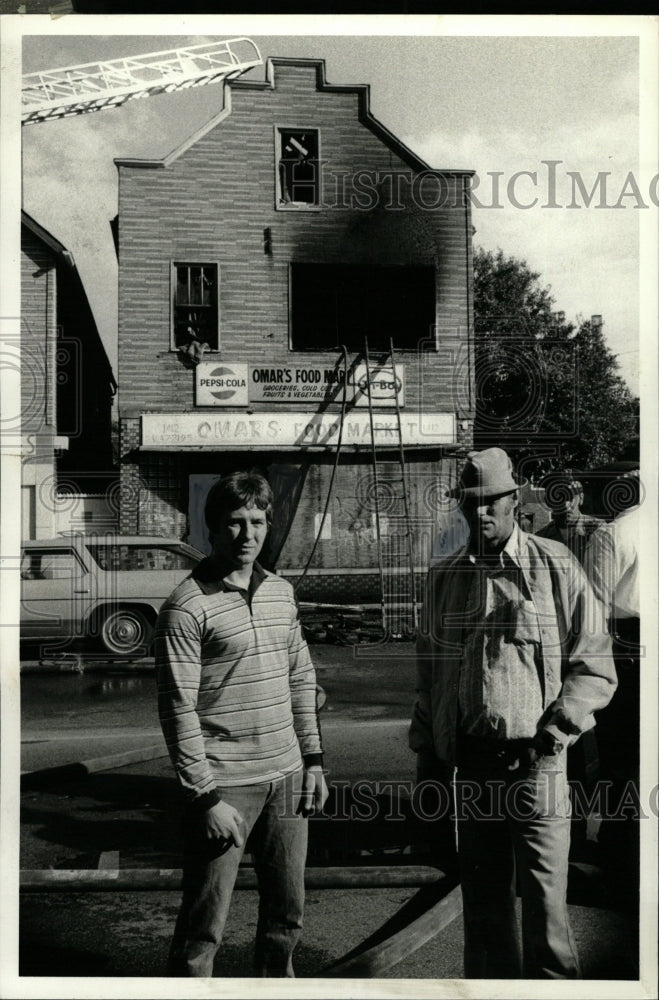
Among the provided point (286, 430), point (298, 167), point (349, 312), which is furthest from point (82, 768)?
point (298, 167)

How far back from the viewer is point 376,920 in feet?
10.2

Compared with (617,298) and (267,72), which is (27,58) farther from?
(617,298)

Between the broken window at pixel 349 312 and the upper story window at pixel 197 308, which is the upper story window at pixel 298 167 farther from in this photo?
the upper story window at pixel 197 308

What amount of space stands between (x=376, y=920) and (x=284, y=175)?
9.26 feet

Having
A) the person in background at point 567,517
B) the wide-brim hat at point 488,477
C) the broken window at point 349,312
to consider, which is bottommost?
the person in background at point 567,517

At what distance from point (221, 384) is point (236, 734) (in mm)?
1293

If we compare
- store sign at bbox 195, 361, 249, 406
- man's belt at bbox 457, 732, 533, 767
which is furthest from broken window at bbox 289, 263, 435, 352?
man's belt at bbox 457, 732, 533, 767

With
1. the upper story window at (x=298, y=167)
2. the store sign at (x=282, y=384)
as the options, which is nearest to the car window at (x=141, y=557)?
the store sign at (x=282, y=384)

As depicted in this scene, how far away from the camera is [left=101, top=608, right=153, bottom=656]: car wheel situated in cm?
304

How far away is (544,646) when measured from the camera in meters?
3.06

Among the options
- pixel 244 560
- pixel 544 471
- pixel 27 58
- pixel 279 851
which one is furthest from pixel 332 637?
pixel 27 58

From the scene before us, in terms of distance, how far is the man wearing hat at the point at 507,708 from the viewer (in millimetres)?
3027

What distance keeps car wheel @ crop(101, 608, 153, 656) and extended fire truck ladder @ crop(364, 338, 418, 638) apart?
0.88m

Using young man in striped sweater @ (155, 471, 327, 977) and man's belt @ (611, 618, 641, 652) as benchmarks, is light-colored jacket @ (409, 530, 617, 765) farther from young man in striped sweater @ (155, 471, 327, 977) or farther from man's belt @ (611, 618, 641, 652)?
young man in striped sweater @ (155, 471, 327, 977)
